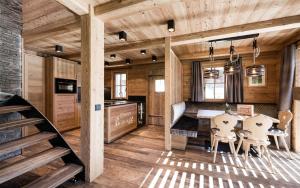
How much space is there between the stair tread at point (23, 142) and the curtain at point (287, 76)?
4979mm

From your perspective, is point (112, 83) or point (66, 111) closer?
point (66, 111)

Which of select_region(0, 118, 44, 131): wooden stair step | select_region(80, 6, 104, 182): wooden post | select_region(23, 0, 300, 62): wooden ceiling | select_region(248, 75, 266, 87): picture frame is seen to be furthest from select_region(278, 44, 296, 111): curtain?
select_region(0, 118, 44, 131): wooden stair step

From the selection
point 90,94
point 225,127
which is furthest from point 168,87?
point 90,94

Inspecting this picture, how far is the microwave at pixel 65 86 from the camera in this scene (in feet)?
16.0

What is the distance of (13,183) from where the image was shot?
2232 millimetres

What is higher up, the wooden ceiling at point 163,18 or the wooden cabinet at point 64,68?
the wooden ceiling at point 163,18

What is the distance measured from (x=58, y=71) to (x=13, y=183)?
3512mm

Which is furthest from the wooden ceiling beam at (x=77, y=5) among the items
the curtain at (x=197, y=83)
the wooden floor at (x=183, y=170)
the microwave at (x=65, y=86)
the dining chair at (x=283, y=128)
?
the dining chair at (x=283, y=128)

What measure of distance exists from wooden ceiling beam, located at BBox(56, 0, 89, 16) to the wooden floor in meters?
2.50

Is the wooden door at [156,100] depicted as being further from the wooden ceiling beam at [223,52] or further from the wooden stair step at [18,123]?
the wooden stair step at [18,123]

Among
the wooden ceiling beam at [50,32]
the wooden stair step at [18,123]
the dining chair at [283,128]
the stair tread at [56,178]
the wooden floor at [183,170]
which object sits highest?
the wooden ceiling beam at [50,32]

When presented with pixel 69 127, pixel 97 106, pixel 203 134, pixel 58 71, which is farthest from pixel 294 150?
pixel 58 71

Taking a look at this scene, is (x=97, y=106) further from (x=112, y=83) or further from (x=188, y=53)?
(x=112, y=83)

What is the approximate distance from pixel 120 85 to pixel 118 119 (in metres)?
2.84
